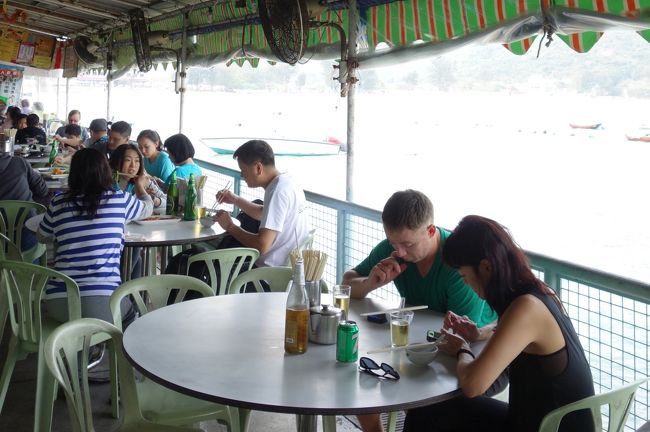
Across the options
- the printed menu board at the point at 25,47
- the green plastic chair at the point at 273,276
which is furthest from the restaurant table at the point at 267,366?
the printed menu board at the point at 25,47

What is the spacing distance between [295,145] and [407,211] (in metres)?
41.8

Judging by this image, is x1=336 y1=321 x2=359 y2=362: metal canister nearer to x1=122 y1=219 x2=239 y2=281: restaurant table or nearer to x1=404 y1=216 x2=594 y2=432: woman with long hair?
x1=404 y1=216 x2=594 y2=432: woman with long hair

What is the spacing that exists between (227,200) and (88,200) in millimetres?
1135

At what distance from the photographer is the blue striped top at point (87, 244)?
3.23m

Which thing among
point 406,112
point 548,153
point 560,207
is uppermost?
point 406,112

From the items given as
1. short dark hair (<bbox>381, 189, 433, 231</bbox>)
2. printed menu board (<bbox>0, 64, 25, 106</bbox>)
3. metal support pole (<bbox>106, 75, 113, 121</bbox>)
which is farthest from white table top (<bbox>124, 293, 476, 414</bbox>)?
printed menu board (<bbox>0, 64, 25, 106</bbox>)

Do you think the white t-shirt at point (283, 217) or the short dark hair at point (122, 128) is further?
the short dark hair at point (122, 128)

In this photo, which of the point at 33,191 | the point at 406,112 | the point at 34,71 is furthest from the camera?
the point at 406,112

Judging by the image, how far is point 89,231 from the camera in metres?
3.26

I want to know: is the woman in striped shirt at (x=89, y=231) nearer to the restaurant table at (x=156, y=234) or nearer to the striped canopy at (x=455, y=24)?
the restaurant table at (x=156, y=234)

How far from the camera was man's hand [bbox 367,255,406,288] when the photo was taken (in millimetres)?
2561

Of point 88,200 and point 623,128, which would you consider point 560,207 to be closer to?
point 623,128

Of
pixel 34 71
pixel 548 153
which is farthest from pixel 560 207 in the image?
pixel 34 71

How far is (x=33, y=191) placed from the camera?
548 cm
